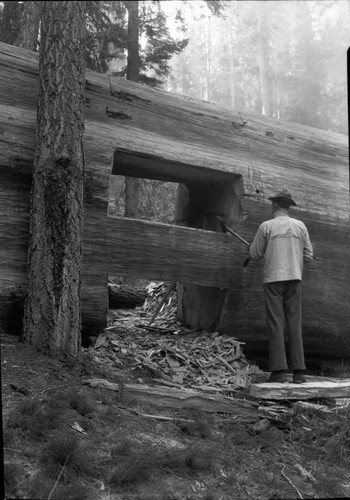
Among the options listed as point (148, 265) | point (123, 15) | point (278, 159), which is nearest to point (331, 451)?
point (148, 265)

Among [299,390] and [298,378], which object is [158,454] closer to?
[299,390]

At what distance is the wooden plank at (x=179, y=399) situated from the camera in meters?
4.32

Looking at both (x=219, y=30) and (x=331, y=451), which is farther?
(x=331, y=451)

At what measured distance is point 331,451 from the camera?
4.22 m

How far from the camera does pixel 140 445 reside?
Result: 348cm

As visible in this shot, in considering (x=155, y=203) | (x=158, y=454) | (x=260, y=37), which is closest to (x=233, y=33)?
(x=260, y=37)

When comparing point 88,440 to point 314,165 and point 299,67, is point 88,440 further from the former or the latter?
A: point 314,165

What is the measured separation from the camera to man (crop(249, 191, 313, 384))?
5.78 m

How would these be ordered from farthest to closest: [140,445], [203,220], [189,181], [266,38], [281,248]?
1. [203,220]
2. [189,181]
3. [281,248]
4. [266,38]
5. [140,445]

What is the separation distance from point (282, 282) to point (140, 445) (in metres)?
3.12

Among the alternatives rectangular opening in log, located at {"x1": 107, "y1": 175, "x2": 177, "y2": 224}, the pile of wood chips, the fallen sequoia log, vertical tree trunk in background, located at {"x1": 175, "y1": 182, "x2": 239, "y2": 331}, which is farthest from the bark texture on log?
rectangular opening in log, located at {"x1": 107, "y1": 175, "x2": 177, "y2": 224}

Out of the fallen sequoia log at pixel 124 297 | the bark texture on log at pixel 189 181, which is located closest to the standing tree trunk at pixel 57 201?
the bark texture on log at pixel 189 181

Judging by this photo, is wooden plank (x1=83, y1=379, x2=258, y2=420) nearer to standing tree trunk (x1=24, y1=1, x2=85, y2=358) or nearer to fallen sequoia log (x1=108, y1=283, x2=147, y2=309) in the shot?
standing tree trunk (x1=24, y1=1, x2=85, y2=358)

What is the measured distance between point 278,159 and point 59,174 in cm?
363
